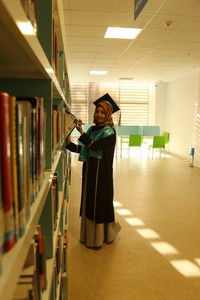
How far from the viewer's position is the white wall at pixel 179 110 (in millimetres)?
7922

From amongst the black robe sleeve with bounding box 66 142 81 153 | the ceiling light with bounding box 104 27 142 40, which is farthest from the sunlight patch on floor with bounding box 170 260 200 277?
the ceiling light with bounding box 104 27 142 40

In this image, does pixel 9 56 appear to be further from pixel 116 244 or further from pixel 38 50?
pixel 116 244

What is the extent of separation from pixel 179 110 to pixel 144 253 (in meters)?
7.05

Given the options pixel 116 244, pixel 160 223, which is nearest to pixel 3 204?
pixel 116 244

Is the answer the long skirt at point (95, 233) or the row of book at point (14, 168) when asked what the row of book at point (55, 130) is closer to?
the row of book at point (14, 168)

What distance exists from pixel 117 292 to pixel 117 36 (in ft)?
12.6

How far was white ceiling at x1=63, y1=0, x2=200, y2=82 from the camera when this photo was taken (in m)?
3.22

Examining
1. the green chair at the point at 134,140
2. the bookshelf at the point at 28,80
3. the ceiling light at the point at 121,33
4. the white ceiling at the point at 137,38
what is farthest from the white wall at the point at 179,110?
the bookshelf at the point at 28,80

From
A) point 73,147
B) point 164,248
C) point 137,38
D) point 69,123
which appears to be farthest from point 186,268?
point 137,38

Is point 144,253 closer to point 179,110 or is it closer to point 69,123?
point 69,123

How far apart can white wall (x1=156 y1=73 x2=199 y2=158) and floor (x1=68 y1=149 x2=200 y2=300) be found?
145 inches

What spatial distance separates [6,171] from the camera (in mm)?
427

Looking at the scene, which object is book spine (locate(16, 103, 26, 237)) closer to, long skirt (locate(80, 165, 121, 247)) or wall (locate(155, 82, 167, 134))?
long skirt (locate(80, 165, 121, 247))

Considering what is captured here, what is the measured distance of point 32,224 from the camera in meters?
0.56
